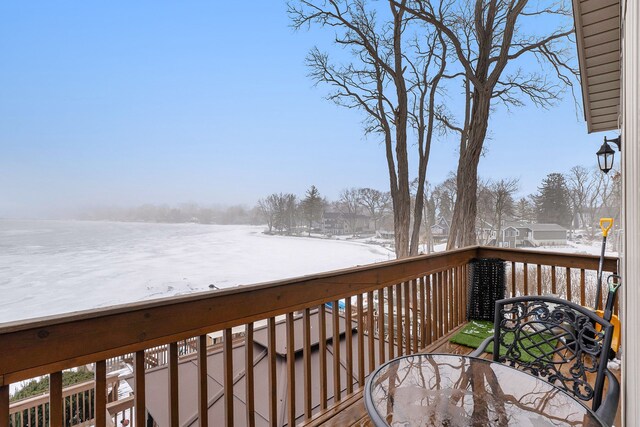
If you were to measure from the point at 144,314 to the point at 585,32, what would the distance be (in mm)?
3896

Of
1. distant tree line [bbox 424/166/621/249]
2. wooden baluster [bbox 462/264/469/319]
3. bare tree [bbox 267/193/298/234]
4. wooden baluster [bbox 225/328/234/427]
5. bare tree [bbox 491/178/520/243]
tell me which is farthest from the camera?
bare tree [bbox 267/193/298/234]

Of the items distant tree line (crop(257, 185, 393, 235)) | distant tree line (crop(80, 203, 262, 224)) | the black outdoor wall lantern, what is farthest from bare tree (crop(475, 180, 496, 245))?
distant tree line (crop(80, 203, 262, 224))

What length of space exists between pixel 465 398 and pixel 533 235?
8.44 metres

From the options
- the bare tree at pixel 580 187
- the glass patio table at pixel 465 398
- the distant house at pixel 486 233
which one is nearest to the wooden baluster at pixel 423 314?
the glass patio table at pixel 465 398

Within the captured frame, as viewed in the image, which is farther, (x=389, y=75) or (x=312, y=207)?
(x=312, y=207)

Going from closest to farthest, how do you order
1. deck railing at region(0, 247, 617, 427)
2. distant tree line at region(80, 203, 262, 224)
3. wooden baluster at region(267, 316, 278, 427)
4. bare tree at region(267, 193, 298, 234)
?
deck railing at region(0, 247, 617, 427)
wooden baluster at region(267, 316, 278, 427)
distant tree line at region(80, 203, 262, 224)
bare tree at region(267, 193, 298, 234)

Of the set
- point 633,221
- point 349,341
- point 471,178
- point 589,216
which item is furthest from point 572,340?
point 589,216

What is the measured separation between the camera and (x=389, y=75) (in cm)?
898

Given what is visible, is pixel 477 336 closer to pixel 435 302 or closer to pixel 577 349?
pixel 435 302

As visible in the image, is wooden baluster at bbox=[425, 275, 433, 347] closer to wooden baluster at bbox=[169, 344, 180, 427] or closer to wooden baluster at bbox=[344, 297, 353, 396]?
wooden baluster at bbox=[344, 297, 353, 396]

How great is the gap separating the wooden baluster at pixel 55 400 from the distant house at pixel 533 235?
8695 millimetres

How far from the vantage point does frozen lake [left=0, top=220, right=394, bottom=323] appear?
6.36 m

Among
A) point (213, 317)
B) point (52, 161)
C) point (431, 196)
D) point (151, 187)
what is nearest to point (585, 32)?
point (213, 317)

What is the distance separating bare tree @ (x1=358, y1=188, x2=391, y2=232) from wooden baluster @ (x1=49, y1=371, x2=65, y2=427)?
9167mm
